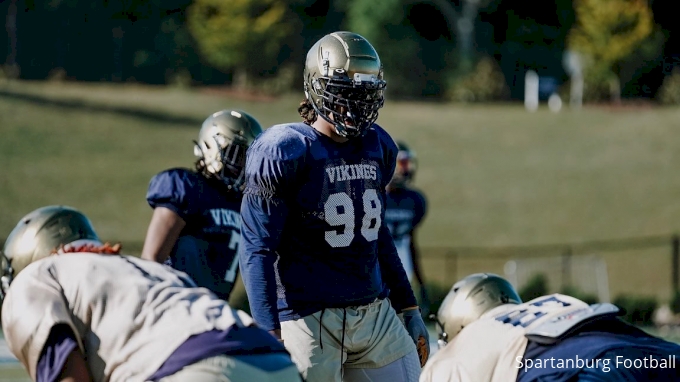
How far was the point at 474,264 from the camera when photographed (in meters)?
20.7

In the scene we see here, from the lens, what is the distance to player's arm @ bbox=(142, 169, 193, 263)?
4414 mm

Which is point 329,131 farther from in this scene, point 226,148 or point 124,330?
point 124,330

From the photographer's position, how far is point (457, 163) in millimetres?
27781

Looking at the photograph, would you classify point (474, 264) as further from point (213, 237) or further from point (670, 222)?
point (213, 237)

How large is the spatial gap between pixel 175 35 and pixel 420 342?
3093 cm

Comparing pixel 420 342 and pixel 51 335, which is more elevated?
pixel 51 335

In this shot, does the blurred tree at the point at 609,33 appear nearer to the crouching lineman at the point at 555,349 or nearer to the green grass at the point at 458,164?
the green grass at the point at 458,164

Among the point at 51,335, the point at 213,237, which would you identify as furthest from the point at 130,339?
the point at 213,237

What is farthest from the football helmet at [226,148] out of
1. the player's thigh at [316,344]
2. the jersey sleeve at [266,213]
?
the player's thigh at [316,344]

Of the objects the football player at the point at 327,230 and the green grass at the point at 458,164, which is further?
the green grass at the point at 458,164

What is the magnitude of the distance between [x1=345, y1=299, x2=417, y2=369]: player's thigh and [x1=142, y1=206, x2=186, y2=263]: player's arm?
3.27ft

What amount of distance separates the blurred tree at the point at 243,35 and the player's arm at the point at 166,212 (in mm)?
28275

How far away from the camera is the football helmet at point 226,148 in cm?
463

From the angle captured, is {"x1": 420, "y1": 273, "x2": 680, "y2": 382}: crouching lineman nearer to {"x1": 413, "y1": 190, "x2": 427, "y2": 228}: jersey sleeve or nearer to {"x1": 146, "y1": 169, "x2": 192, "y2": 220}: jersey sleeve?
{"x1": 146, "y1": 169, "x2": 192, "y2": 220}: jersey sleeve
